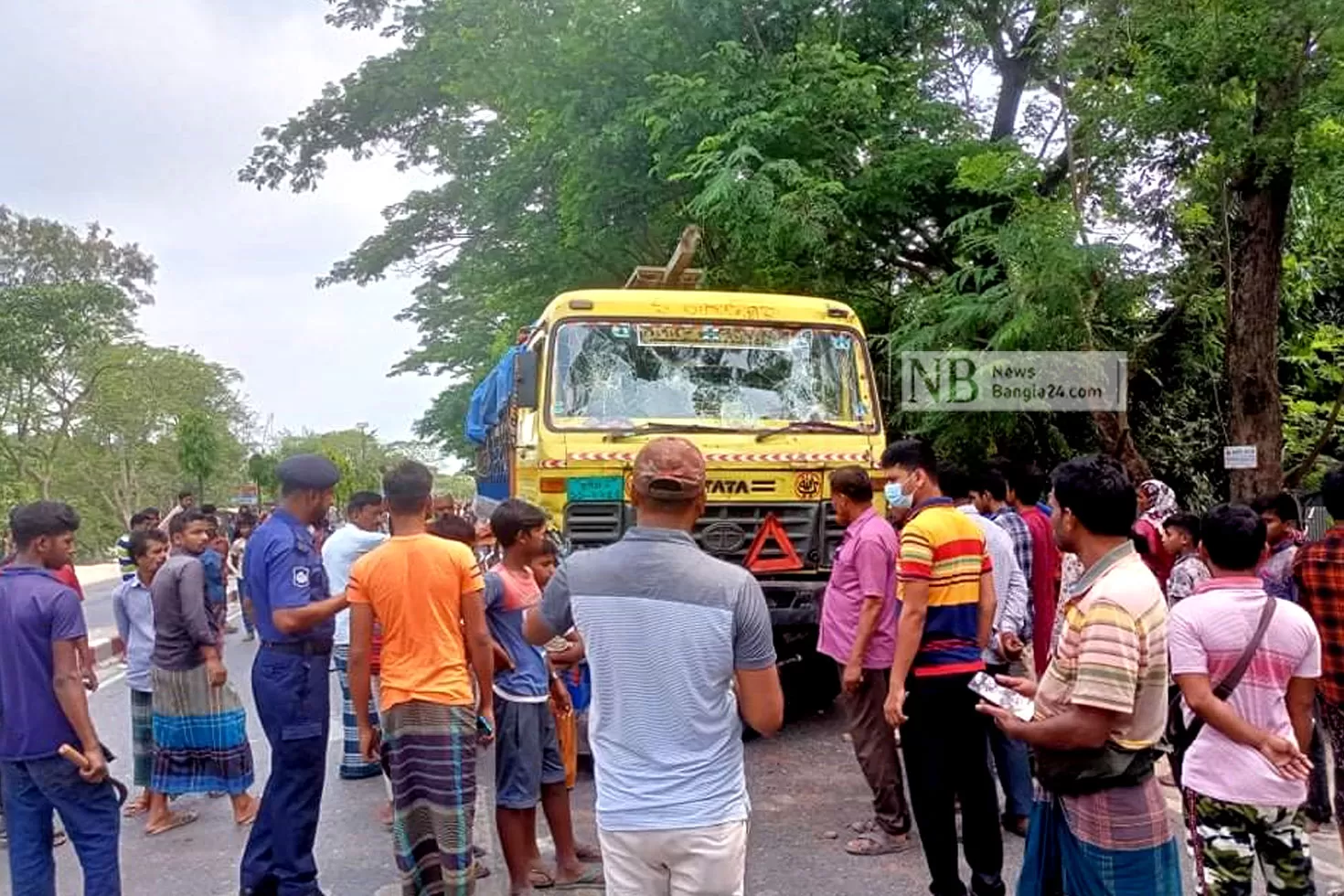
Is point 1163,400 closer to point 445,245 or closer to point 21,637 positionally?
point 21,637

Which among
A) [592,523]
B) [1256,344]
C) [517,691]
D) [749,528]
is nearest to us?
[517,691]

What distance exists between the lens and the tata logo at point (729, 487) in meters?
6.64

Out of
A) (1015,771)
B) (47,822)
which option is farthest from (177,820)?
(1015,771)

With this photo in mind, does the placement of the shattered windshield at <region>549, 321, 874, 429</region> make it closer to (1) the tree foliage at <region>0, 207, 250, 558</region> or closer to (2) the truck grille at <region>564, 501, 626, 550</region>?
(2) the truck grille at <region>564, 501, 626, 550</region>

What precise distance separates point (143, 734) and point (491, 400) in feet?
17.6

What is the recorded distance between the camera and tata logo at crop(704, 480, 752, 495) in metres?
6.64

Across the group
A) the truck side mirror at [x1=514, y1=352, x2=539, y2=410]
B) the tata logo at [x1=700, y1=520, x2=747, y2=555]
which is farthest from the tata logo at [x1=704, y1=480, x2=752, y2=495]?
the truck side mirror at [x1=514, y1=352, x2=539, y2=410]

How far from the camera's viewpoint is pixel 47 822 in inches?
155

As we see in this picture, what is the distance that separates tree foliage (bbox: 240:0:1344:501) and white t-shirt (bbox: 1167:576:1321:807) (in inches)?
219

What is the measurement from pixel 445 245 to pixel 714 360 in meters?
17.1

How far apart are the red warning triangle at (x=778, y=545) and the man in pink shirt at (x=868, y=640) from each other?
150 cm

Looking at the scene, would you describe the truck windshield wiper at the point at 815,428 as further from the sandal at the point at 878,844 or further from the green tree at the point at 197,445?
the green tree at the point at 197,445

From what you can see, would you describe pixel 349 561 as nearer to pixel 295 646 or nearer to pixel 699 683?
pixel 295 646

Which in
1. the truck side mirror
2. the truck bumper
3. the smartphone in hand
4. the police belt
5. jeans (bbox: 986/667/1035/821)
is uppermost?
the truck side mirror
